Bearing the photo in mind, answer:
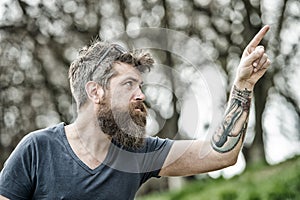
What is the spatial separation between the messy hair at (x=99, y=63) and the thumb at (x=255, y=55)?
24.6 inches

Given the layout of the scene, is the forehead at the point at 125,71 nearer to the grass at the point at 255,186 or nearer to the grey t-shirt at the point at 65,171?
the grey t-shirt at the point at 65,171

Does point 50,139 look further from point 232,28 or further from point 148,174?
point 232,28

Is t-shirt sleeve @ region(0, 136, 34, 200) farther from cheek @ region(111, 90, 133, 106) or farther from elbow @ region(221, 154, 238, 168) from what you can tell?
elbow @ region(221, 154, 238, 168)

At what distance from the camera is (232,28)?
34.3ft

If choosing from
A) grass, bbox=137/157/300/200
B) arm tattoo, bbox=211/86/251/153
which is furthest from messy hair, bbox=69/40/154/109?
grass, bbox=137/157/300/200

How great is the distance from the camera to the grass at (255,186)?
5.96 m

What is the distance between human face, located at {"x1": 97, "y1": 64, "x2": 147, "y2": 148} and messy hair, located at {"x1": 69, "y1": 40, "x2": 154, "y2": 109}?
44 mm

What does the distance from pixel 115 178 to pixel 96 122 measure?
0.31 metres

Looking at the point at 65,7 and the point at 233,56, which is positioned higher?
the point at 65,7

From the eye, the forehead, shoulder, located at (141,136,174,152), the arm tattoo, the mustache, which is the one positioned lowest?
shoulder, located at (141,136,174,152)

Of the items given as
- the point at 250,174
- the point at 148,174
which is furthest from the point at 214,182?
the point at 148,174

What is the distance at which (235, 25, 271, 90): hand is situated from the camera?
2.94 m

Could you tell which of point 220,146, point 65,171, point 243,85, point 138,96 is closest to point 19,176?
point 65,171

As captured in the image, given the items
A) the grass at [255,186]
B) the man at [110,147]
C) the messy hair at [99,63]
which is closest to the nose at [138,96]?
the man at [110,147]
